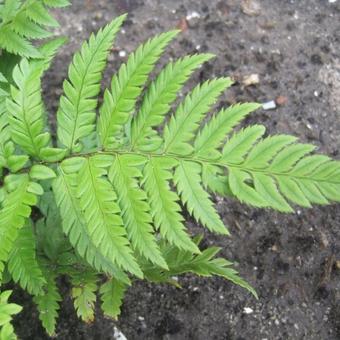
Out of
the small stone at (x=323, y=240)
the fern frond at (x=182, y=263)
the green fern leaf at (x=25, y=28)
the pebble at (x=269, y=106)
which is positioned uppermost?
the green fern leaf at (x=25, y=28)

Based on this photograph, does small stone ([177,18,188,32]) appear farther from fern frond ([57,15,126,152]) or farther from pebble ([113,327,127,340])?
pebble ([113,327,127,340])

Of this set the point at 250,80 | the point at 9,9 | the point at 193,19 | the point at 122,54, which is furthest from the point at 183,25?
the point at 9,9

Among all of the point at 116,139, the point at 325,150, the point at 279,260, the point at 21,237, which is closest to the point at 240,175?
the point at 116,139

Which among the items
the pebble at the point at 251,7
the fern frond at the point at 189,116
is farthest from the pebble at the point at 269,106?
the fern frond at the point at 189,116

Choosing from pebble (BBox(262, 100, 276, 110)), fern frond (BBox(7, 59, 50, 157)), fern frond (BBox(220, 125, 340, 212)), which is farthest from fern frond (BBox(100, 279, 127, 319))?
pebble (BBox(262, 100, 276, 110))

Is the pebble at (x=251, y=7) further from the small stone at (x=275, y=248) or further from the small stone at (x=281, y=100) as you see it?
the small stone at (x=275, y=248)

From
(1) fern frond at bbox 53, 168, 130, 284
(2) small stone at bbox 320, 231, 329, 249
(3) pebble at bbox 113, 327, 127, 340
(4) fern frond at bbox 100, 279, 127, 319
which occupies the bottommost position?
(3) pebble at bbox 113, 327, 127, 340
